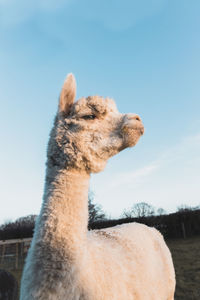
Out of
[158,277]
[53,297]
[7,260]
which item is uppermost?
[53,297]

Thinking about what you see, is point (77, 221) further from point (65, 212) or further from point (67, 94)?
point (67, 94)

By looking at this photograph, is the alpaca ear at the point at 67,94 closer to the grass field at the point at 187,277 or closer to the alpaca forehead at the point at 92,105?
the alpaca forehead at the point at 92,105

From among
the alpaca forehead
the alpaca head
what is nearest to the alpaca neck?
the alpaca head

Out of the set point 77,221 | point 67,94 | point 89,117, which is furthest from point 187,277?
point 67,94

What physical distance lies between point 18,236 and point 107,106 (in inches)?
941

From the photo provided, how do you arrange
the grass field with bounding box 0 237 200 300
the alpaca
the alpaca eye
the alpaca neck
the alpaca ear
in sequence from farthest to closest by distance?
the grass field with bounding box 0 237 200 300 → the alpaca ear → the alpaca eye → the alpaca neck → the alpaca

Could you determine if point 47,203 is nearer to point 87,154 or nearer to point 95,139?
point 87,154

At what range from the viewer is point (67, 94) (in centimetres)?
261

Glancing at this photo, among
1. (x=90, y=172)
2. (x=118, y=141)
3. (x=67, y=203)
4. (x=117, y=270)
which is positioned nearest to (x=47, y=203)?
(x=67, y=203)

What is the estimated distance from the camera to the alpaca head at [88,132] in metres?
2.25

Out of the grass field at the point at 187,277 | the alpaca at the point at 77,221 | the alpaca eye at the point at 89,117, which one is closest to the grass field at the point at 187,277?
the grass field at the point at 187,277

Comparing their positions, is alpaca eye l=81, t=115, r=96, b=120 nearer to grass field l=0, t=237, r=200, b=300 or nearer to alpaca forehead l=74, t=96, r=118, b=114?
alpaca forehead l=74, t=96, r=118, b=114

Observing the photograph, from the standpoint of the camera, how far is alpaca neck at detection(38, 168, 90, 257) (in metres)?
1.94

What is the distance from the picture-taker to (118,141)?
2398mm
